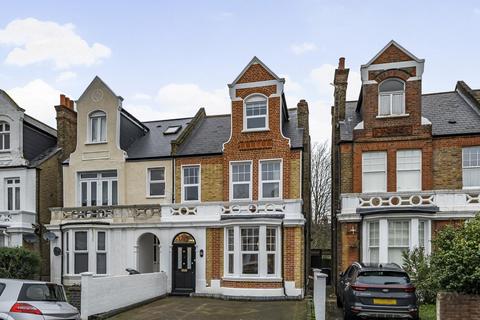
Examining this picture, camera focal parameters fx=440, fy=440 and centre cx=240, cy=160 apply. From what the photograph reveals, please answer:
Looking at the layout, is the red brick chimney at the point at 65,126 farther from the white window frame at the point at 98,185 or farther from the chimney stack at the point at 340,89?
the chimney stack at the point at 340,89

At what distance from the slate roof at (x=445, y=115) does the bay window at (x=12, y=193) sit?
1593cm

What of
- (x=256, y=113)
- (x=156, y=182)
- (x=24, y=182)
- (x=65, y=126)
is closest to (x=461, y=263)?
(x=256, y=113)

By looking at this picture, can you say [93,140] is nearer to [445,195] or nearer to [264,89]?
[264,89]

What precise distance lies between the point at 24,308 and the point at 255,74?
541 inches

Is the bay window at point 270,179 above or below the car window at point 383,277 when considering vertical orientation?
above

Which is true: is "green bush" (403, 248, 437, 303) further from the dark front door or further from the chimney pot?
the chimney pot

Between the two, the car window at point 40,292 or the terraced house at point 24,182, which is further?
the terraced house at point 24,182

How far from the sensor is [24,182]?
70.9ft

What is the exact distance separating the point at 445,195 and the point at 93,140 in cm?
1628

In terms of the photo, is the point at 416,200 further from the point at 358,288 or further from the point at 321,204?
the point at 321,204

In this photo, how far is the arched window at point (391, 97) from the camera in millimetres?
18812

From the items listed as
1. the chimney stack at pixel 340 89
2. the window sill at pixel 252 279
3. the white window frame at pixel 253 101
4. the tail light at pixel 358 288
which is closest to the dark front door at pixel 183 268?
the window sill at pixel 252 279

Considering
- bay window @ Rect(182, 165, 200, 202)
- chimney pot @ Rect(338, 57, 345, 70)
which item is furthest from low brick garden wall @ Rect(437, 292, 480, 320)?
chimney pot @ Rect(338, 57, 345, 70)

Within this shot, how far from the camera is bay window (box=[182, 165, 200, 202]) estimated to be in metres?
20.6
